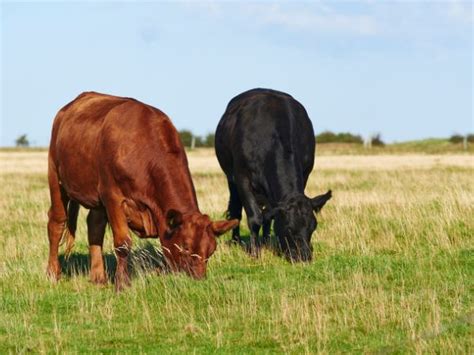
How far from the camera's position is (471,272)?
34.6 feet

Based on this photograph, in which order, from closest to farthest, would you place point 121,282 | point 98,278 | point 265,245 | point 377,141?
point 121,282 < point 98,278 < point 265,245 < point 377,141

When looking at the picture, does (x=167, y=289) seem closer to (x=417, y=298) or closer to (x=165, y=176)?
(x=165, y=176)

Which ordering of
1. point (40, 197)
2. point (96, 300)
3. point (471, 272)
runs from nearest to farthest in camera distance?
point (96, 300) → point (471, 272) → point (40, 197)

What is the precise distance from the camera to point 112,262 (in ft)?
41.4

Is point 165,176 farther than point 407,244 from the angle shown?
No

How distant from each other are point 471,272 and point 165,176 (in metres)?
3.89

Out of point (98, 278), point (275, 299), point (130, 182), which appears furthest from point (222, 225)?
point (98, 278)

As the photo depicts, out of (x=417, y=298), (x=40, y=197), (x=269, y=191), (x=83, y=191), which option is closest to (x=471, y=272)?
(x=417, y=298)

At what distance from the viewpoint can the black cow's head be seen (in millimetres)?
11352

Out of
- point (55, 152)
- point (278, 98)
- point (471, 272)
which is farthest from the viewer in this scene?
point (278, 98)

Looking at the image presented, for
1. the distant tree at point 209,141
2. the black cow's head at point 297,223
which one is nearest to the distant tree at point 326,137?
the distant tree at point 209,141

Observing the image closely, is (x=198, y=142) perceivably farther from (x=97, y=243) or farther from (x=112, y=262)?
(x=97, y=243)

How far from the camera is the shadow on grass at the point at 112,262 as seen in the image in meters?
11.3

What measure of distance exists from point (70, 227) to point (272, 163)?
2956 mm
